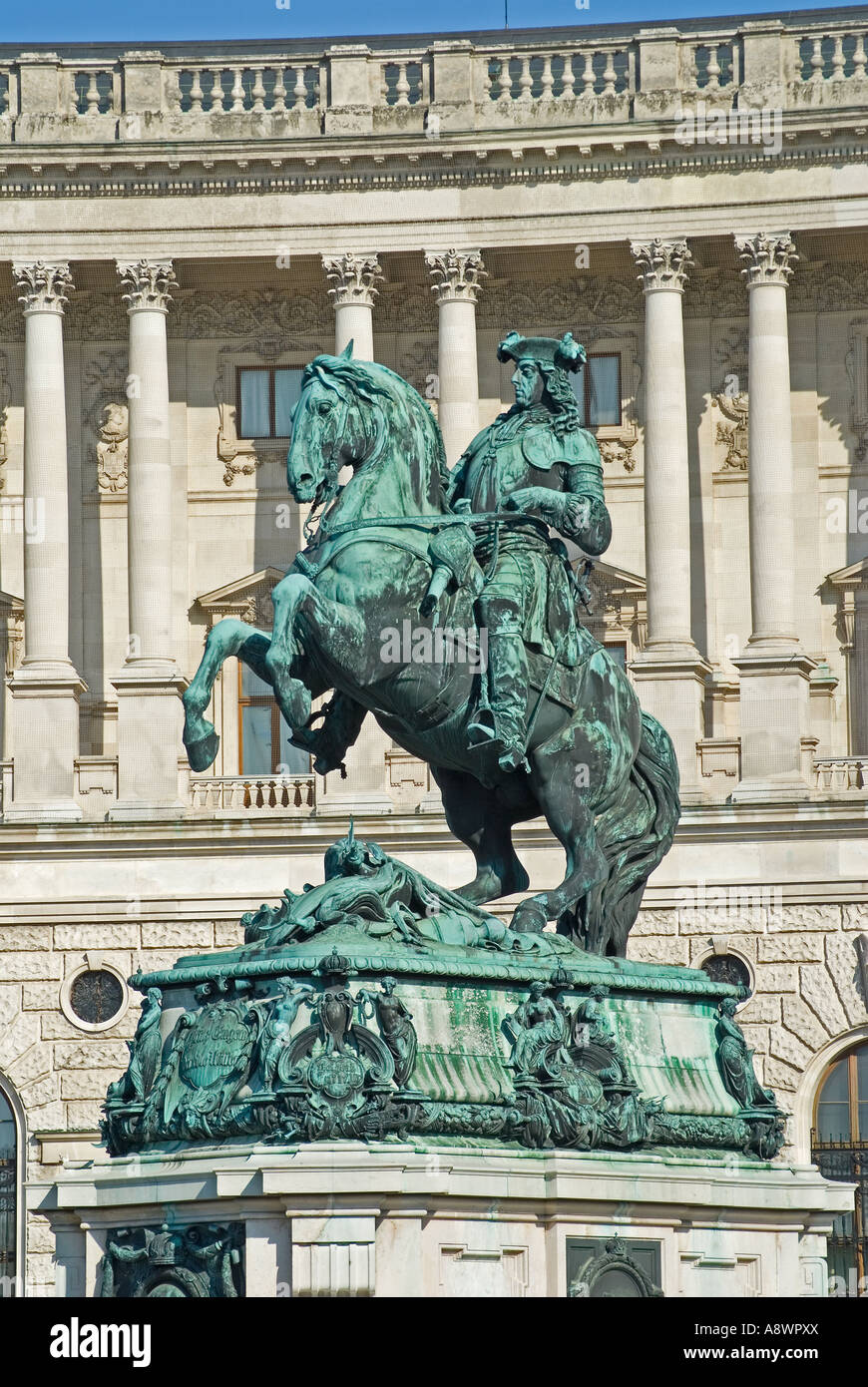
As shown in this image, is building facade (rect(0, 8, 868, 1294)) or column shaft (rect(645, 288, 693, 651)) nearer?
building facade (rect(0, 8, 868, 1294))

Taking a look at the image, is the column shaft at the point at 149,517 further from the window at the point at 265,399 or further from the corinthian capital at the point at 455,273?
the corinthian capital at the point at 455,273

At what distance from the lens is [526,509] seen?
1720cm

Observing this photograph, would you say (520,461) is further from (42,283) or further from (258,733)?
(42,283)

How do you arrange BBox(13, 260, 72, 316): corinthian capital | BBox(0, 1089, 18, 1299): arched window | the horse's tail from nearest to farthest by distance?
the horse's tail → BBox(0, 1089, 18, 1299): arched window → BBox(13, 260, 72, 316): corinthian capital

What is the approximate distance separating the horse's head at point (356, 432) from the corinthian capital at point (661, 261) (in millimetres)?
33912

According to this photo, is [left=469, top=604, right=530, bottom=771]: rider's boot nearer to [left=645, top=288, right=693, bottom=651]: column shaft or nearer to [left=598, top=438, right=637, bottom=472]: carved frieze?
[left=645, top=288, right=693, bottom=651]: column shaft

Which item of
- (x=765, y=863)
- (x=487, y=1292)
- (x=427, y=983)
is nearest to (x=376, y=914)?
(x=427, y=983)

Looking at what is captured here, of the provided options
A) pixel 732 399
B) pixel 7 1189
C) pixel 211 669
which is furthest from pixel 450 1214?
pixel 732 399

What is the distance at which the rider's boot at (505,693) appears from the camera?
1673cm

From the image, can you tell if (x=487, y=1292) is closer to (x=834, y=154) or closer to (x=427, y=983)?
(x=427, y=983)

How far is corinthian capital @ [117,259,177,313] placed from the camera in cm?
5141

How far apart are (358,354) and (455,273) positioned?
2.31 meters

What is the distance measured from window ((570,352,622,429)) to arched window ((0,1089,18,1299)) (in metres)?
14.5

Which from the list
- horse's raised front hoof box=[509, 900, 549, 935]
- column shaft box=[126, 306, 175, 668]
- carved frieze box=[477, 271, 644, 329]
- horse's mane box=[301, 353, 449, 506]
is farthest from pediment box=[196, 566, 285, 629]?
horse's raised front hoof box=[509, 900, 549, 935]
